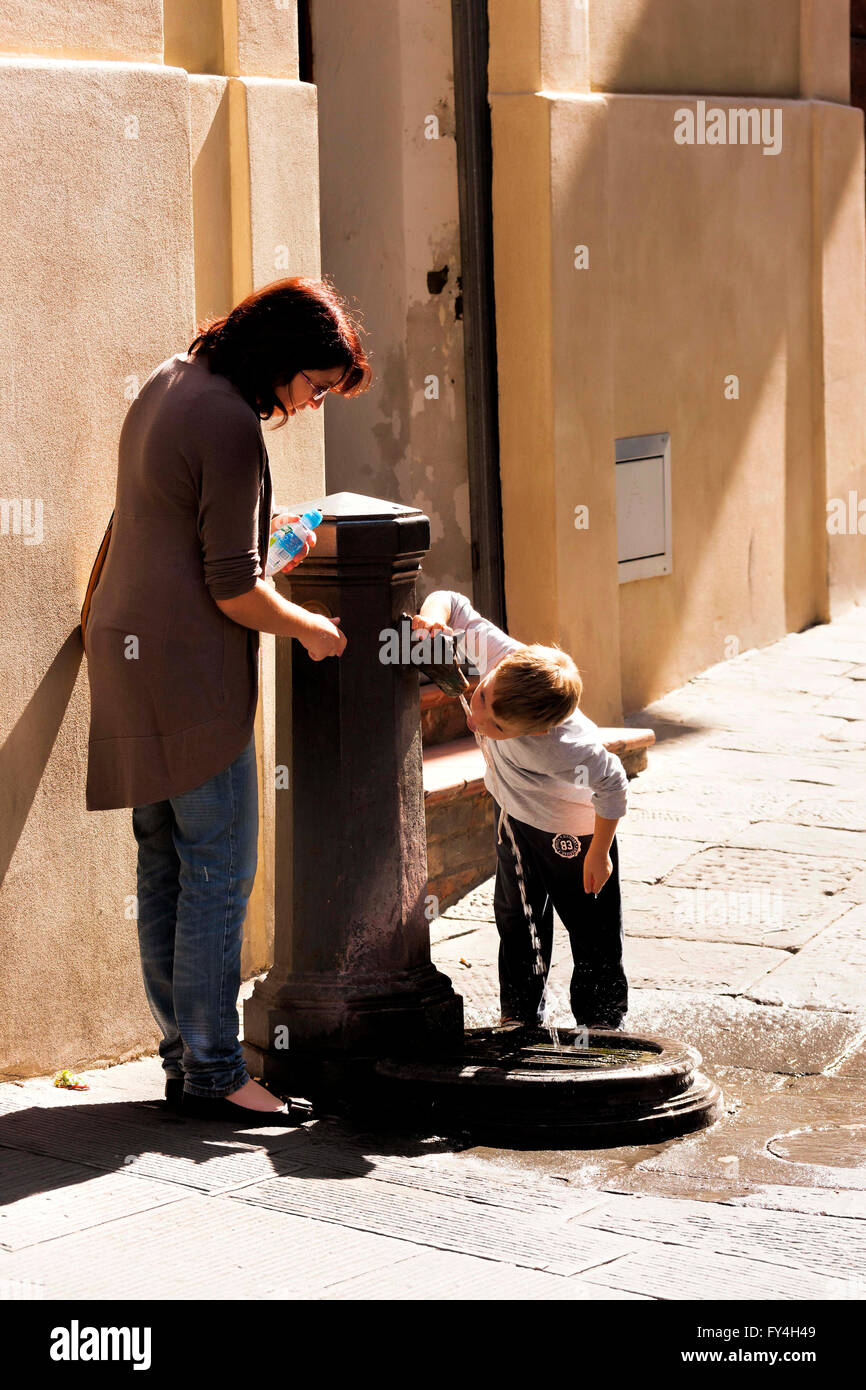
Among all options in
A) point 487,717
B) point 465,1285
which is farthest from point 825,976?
point 465,1285

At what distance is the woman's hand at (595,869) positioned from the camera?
4281 mm

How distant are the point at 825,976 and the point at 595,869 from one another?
1.27 m

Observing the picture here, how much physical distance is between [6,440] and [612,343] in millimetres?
4026

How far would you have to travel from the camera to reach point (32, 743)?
4.24 metres

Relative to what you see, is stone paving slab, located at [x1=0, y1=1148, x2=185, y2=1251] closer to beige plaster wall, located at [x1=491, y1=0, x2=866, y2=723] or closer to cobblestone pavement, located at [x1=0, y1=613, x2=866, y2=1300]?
cobblestone pavement, located at [x1=0, y1=613, x2=866, y2=1300]

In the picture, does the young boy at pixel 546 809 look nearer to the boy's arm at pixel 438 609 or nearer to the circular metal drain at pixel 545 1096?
the boy's arm at pixel 438 609

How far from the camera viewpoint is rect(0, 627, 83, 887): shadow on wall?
4191 millimetres

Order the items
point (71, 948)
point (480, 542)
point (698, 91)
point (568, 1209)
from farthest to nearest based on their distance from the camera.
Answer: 1. point (698, 91)
2. point (480, 542)
3. point (71, 948)
4. point (568, 1209)

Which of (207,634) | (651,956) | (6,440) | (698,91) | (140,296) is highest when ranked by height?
(698,91)

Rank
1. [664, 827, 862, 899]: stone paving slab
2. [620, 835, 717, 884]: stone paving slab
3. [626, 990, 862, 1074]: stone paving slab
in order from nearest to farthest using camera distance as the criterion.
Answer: [626, 990, 862, 1074]: stone paving slab, [664, 827, 862, 899]: stone paving slab, [620, 835, 717, 884]: stone paving slab

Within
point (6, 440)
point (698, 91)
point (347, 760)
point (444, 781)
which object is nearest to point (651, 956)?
point (444, 781)

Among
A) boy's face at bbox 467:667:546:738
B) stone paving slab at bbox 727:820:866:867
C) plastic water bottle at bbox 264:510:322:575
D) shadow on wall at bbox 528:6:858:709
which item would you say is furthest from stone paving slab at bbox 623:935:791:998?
shadow on wall at bbox 528:6:858:709

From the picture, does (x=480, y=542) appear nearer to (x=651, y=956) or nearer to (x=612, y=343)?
(x=612, y=343)

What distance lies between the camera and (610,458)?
757 cm
